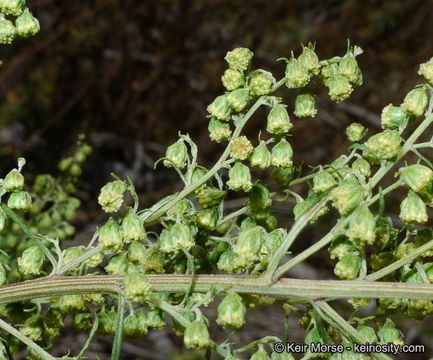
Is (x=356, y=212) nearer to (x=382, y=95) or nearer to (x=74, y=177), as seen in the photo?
(x=74, y=177)

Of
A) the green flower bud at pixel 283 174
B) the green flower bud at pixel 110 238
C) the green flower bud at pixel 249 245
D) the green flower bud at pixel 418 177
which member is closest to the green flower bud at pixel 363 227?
the green flower bud at pixel 418 177

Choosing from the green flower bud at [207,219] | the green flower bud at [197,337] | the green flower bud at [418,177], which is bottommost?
the green flower bud at [197,337]

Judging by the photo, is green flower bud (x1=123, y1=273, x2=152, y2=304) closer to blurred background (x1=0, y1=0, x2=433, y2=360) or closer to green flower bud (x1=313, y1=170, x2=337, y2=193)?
green flower bud (x1=313, y1=170, x2=337, y2=193)

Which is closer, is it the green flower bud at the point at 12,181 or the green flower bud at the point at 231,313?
the green flower bud at the point at 231,313

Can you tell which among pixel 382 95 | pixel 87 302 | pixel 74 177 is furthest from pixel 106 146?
pixel 87 302

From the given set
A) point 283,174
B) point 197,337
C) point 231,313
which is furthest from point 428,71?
point 197,337

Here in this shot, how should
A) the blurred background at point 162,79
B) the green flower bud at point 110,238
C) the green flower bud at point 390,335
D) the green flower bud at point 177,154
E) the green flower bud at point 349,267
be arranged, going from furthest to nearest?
1. the blurred background at point 162,79
2. the green flower bud at point 177,154
3. the green flower bud at point 390,335
4. the green flower bud at point 110,238
5. the green flower bud at point 349,267

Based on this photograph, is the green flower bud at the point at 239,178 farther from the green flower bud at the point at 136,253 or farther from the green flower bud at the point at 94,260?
the green flower bud at the point at 94,260
